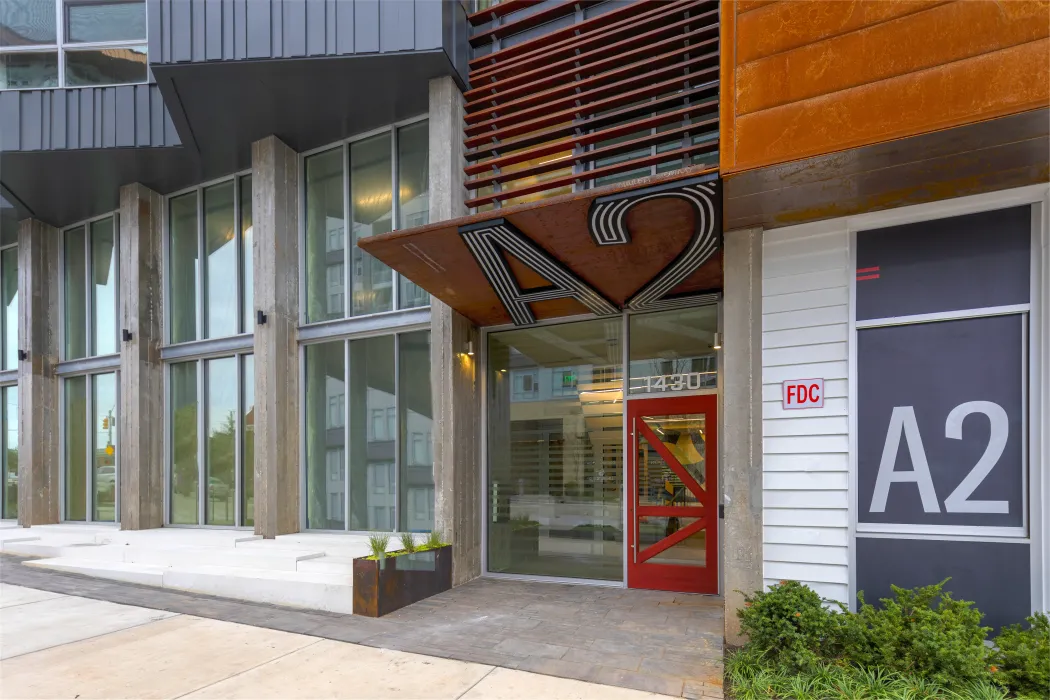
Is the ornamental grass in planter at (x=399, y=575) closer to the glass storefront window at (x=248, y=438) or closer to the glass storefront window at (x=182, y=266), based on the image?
the glass storefront window at (x=248, y=438)

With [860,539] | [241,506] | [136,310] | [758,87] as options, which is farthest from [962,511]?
[136,310]

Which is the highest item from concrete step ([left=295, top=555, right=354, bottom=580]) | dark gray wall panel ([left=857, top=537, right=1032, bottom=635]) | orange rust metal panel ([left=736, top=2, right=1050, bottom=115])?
orange rust metal panel ([left=736, top=2, right=1050, bottom=115])

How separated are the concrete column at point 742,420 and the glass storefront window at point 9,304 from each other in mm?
16900

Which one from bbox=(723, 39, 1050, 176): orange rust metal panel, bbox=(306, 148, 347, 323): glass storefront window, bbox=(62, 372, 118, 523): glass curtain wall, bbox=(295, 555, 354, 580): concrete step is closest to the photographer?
bbox=(723, 39, 1050, 176): orange rust metal panel

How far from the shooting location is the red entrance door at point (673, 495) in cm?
731

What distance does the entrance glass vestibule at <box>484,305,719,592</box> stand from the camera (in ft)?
24.5

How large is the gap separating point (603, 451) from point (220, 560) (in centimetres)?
536

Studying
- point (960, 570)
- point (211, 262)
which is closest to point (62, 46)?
point (211, 262)

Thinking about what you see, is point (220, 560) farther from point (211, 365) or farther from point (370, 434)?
point (211, 365)

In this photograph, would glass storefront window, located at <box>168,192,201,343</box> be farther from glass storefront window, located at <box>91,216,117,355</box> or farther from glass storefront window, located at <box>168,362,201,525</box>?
glass storefront window, located at <box>91,216,117,355</box>

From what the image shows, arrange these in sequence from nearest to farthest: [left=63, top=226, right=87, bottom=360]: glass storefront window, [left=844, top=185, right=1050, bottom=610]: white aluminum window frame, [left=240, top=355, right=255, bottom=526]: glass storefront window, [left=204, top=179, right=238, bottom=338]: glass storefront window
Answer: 1. [left=844, top=185, right=1050, bottom=610]: white aluminum window frame
2. [left=240, top=355, right=255, bottom=526]: glass storefront window
3. [left=204, top=179, right=238, bottom=338]: glass storefront window
4. [left=63, top=226, right=87, bottom=360]: glass storefront window

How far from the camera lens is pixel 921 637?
14.0 ft

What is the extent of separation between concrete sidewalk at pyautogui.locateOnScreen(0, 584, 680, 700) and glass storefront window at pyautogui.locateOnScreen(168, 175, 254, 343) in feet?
18.9

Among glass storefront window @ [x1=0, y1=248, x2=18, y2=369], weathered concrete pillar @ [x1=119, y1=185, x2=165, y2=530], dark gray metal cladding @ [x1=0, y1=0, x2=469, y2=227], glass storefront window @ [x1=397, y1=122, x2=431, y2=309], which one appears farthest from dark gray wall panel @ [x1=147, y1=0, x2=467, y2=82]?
glass storefront window @ [x1=0, y1=248, x2=18, y2=369]
